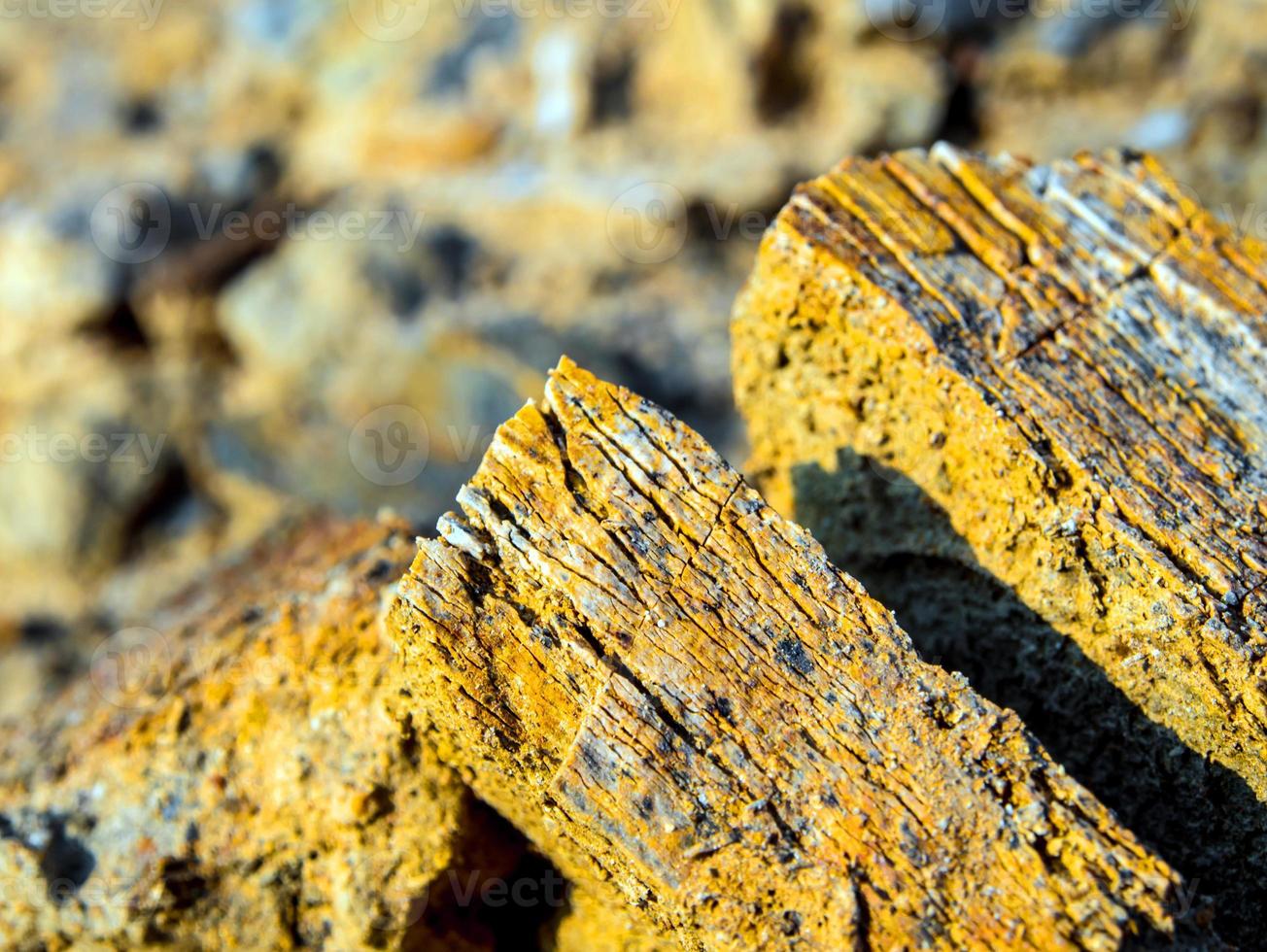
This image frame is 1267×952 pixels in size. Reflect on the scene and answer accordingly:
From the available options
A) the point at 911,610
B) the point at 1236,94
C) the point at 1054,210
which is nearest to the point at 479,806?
the point at 911,610

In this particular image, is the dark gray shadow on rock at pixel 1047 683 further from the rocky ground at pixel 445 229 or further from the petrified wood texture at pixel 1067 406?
the rocky ground at pixel 445 229

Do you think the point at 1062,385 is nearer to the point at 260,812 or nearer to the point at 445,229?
the point at 260,812

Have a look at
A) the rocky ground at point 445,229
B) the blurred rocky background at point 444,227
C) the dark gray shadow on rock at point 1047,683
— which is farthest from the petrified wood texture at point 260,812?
the rocky ground at point 445,229

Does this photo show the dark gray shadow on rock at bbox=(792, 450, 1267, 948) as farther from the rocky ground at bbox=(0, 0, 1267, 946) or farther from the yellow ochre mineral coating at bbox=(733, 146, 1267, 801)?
the rocky ground at bbox=(0, 0, 1267, 946)

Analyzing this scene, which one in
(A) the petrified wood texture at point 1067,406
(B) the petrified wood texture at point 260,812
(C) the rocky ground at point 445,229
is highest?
(C) the rocky ground at point 445,229

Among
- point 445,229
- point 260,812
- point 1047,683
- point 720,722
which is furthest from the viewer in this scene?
point 445,229

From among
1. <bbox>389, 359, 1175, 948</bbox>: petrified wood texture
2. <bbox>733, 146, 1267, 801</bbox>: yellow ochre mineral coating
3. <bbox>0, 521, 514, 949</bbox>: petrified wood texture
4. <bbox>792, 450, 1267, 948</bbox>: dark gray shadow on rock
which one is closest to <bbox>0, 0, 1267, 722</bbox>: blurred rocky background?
<bbox>0, 521, 514, 949</bbox>: petrified wood texture

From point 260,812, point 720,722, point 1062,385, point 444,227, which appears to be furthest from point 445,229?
point 720,722
